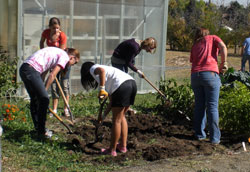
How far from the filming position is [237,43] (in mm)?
25422

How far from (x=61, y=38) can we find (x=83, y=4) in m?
2.41

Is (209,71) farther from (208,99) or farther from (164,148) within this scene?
(164,148)

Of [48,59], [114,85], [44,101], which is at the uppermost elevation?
[48,59]

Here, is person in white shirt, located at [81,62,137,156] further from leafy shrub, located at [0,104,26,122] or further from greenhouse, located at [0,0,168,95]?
greenhouse, located at [0,0,168,95]

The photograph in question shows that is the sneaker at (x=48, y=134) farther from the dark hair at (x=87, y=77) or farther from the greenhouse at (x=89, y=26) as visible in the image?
the greenhouse at (x=89, y=26)

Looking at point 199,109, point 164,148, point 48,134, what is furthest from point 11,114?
point 199,109

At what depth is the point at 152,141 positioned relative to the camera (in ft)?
21.1

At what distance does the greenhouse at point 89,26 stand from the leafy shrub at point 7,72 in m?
0.22

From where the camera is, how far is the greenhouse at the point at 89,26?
29.8 ft

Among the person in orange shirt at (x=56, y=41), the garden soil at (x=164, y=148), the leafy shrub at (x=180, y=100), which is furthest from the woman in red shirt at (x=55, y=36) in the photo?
the leafy shrub at (x=180, y=100)

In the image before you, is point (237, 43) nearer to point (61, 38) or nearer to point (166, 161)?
point (61, 38)

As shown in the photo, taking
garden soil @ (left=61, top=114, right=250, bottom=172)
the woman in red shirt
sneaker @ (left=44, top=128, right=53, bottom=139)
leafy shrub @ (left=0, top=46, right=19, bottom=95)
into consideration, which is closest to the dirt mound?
garden soil @ (left=61, top=114, right=250, bottom=172)

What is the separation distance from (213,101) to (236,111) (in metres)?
0.62

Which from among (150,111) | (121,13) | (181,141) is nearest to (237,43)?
(121,13)
